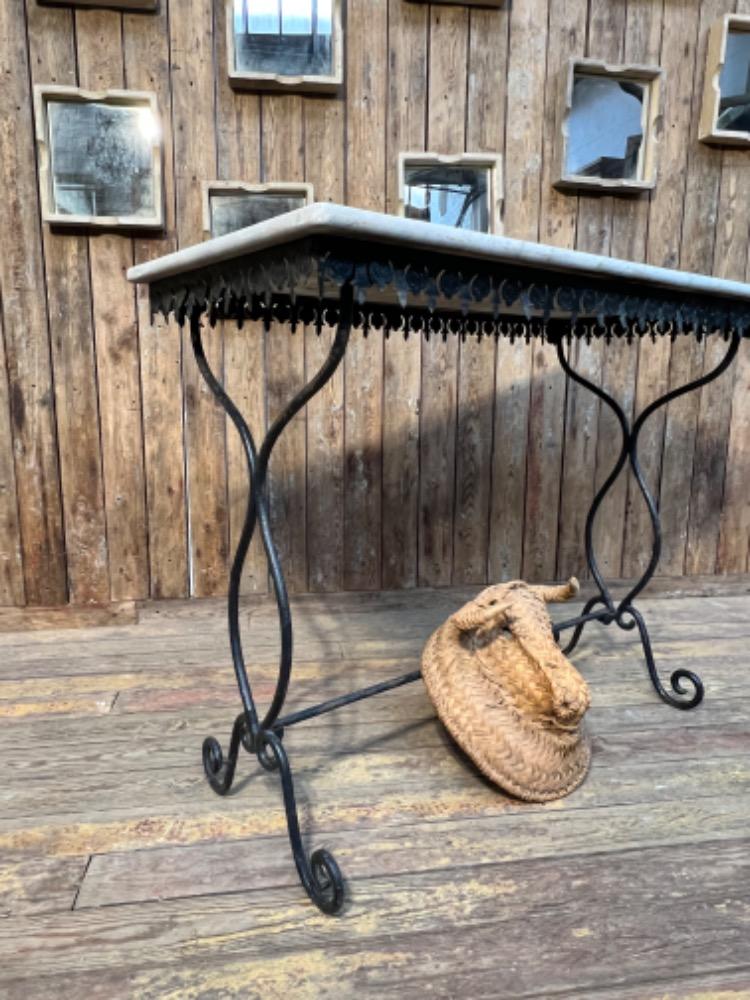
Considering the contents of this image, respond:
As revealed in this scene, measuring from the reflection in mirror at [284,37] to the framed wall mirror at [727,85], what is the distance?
1176 mm

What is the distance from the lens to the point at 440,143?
193 cm

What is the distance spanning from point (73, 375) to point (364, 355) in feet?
2.80

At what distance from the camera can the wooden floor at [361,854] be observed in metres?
0.80

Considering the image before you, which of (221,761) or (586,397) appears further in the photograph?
(586,397)

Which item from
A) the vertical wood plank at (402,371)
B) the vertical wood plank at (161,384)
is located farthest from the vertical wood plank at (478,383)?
the vertical wood plank at (161,384)

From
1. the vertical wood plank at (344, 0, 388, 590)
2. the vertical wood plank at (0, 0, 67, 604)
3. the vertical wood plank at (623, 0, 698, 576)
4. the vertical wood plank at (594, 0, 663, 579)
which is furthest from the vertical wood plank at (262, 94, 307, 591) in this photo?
the vertical wood plank at (623, 0, 698, 576)

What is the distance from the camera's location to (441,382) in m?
2.06

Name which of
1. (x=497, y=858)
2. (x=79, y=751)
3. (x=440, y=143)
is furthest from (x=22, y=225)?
(x=497, y=858)

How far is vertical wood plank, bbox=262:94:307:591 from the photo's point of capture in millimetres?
1851

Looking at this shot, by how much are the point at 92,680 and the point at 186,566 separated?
51cm

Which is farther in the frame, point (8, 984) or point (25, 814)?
point (25, 814)

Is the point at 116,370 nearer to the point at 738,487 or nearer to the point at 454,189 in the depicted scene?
the point at 454,189

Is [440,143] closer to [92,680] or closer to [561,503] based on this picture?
[561,503]

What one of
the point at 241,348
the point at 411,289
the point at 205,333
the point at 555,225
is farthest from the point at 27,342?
the point at 555,225
